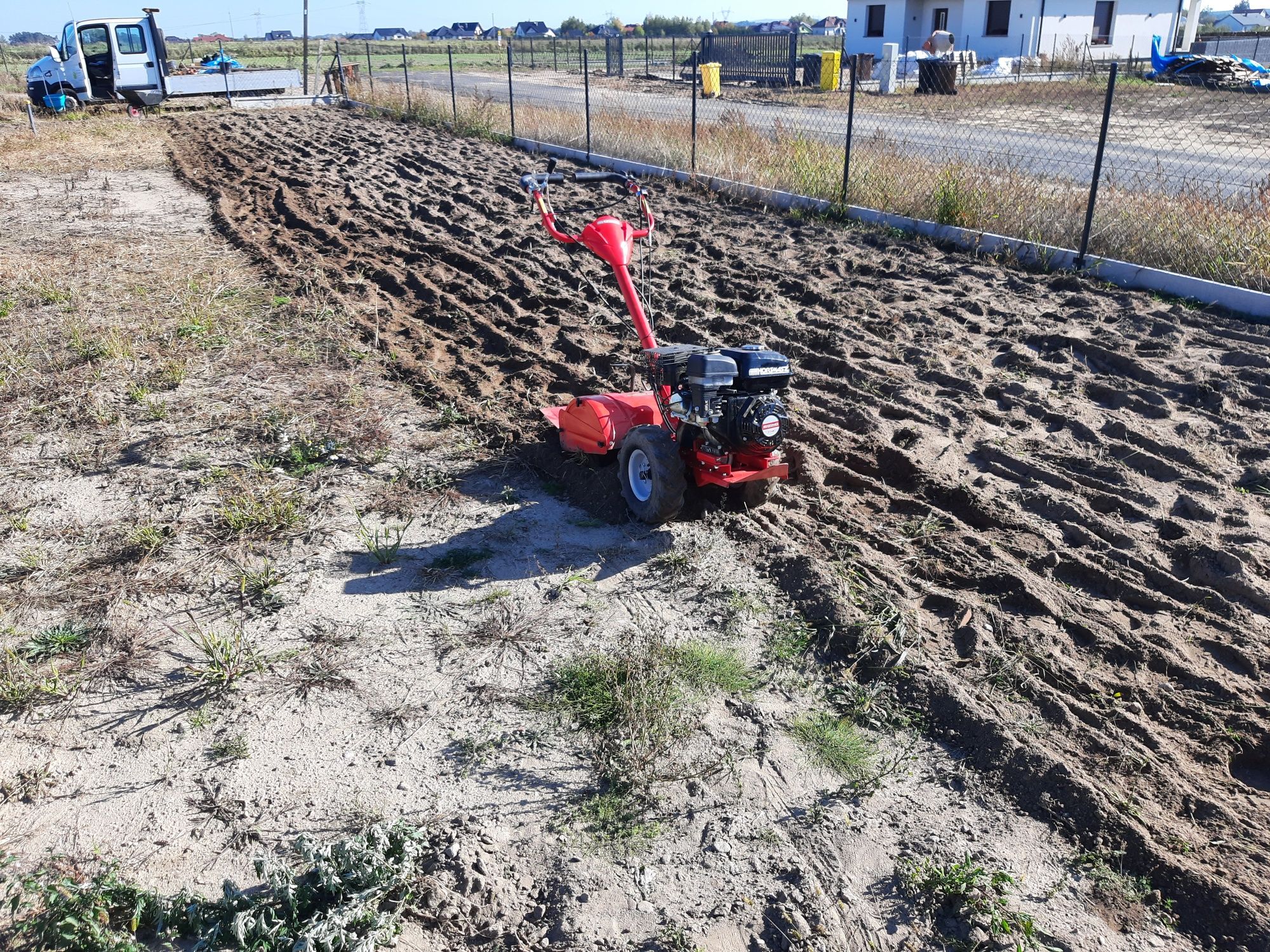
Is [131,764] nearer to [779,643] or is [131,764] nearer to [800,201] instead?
[779,643]

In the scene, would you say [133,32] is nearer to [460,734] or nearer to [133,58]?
[133,58]

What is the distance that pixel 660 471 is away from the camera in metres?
4.79

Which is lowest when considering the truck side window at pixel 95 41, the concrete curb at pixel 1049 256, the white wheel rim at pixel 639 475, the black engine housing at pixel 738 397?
the white wheel rim at pixel 639 475

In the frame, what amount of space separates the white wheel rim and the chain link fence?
6168mm

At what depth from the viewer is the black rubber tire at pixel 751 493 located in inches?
190

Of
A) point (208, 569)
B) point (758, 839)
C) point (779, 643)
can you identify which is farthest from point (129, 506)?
point (758, 839)

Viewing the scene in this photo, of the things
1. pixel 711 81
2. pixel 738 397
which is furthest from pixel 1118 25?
pixel 738 397

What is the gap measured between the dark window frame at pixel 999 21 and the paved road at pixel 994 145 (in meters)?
14.8

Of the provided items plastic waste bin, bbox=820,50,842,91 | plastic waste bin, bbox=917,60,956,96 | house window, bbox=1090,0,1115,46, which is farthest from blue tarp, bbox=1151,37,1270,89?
plastic waste bin, bbox=820,50,842,91

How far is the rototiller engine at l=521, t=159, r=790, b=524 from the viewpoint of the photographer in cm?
452

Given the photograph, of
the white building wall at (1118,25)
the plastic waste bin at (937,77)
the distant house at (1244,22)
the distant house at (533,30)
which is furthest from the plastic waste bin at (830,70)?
the distant house at (533,30)

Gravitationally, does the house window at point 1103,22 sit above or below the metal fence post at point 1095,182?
above

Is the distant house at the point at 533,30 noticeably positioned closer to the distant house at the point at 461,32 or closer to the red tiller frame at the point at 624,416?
the distant house at the point at 461,32

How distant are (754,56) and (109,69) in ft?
68.6
